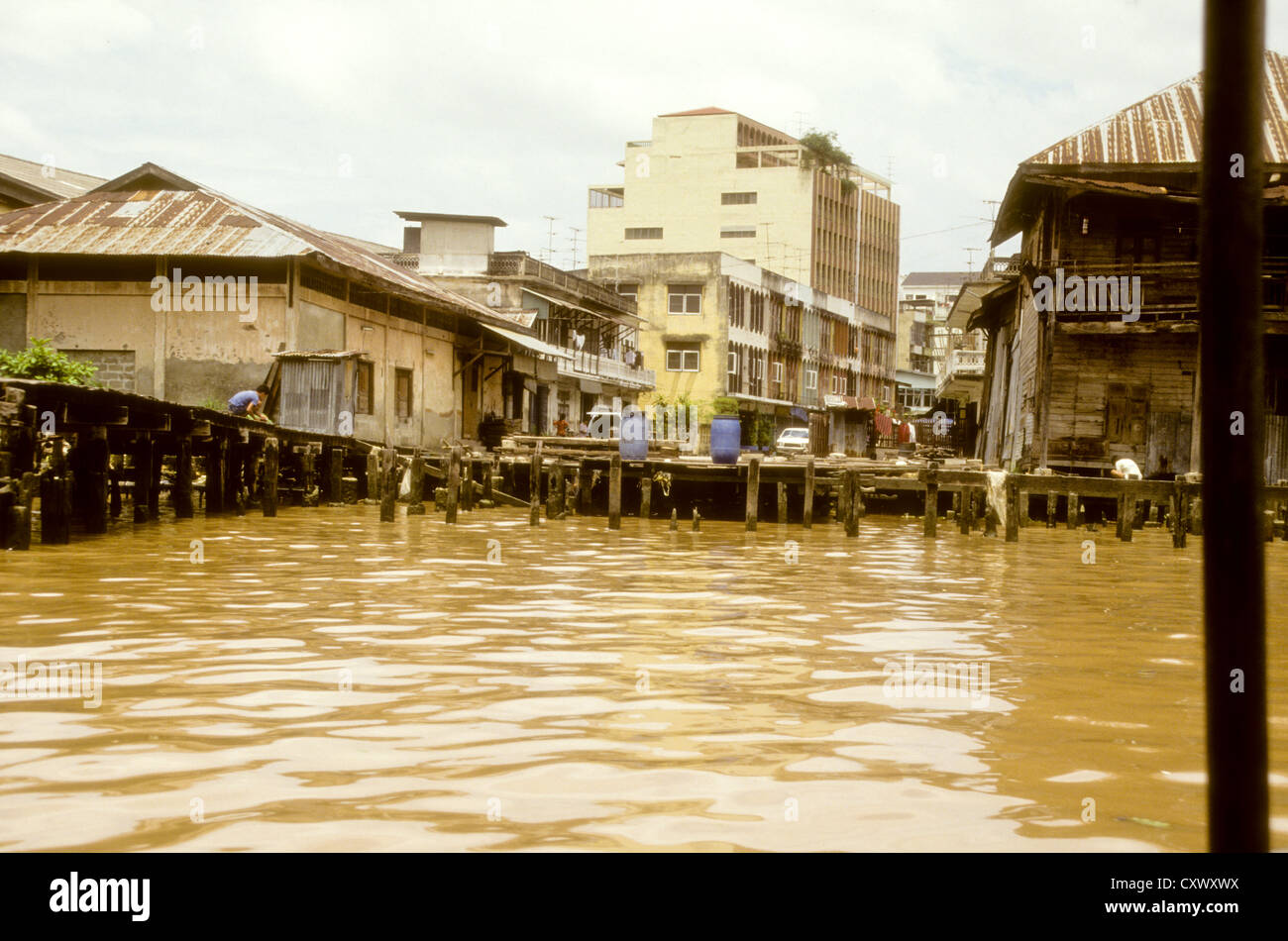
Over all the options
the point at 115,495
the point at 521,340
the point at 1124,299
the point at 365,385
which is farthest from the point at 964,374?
the point at 115,495

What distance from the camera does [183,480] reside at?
62.8 ft

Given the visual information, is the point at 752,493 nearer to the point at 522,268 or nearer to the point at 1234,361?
the point at 1234,361

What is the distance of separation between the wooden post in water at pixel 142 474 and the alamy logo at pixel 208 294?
A: 771 cm

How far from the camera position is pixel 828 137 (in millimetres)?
82812

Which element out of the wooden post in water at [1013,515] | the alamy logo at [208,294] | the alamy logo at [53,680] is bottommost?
the alamy logo at [53,680]

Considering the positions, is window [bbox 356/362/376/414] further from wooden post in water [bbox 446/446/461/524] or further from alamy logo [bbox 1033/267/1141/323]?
alamy logo [bbox 1033/267/1141/323]

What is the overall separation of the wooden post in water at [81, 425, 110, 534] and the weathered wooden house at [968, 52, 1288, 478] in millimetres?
17656

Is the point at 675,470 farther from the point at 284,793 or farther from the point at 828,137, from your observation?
the point at 828,137

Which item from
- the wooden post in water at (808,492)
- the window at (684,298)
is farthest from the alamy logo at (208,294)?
the window at (684,298)

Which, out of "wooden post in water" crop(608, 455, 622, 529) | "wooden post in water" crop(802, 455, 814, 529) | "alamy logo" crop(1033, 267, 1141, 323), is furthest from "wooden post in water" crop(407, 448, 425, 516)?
"alamy logo" crop(1033, 267, 1141, 323)

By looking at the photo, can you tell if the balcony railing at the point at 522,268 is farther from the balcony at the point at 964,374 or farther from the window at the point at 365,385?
the window at the point at 365,385

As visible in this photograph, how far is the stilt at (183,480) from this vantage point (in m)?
18.9
